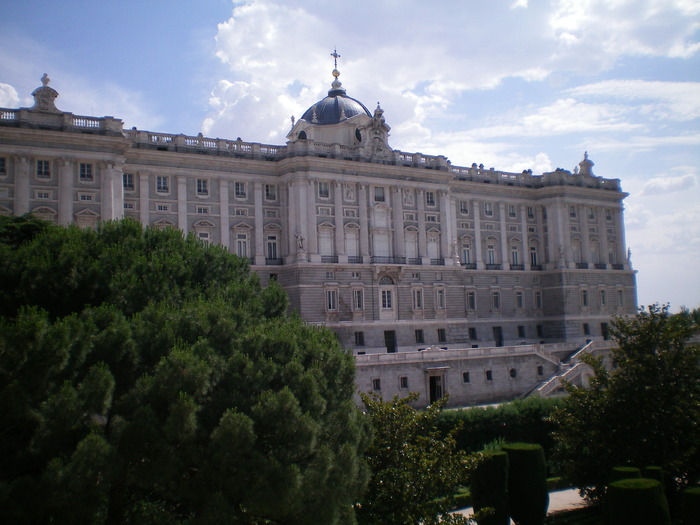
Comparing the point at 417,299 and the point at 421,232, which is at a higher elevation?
the point at 421,232

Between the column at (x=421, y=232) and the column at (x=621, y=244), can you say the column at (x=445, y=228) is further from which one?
the column at (x=621, y=244)

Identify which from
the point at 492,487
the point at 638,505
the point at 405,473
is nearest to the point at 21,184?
the point at 405,473

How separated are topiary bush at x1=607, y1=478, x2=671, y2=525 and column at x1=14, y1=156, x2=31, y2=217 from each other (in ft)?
118

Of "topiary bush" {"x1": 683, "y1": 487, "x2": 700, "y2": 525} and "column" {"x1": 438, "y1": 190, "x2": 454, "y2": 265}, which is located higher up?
"column" {"x1": 438, "y1": 190, "x2": 454, "y2": 265}

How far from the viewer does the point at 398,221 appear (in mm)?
54344

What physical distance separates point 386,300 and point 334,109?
Result: 1684 cm

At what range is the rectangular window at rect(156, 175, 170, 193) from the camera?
4823 cm

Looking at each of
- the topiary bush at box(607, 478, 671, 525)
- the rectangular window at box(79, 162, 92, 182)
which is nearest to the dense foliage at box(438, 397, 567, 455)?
the topiary bush at box(607, 478, 671, 525)

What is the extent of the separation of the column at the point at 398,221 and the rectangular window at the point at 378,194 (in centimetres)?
86

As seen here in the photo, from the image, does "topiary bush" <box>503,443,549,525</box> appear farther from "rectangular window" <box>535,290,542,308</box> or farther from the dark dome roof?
"rectangular window" <box>535,290,542,308</box>

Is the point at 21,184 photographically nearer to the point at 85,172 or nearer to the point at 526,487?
the point at 85,172

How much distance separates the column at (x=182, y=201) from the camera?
48.6 meters

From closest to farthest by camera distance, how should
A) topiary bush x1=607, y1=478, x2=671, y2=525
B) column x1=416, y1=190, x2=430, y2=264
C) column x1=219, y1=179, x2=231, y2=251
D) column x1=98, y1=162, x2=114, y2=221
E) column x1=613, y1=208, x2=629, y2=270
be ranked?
topiary bush x1=607, y1=478, x2=671, y2=525
column x1=98, y1=162, x2=114, y2=221
column x1=219, y1=179, x2=231, y2=251
column x1=416, y1=190, x2=430, y2=264
column x1=613, y1=208, x2=629, y2=270

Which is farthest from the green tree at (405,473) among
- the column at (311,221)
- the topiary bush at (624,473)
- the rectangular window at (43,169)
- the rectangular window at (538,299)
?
the rectangular window at (538,299)
